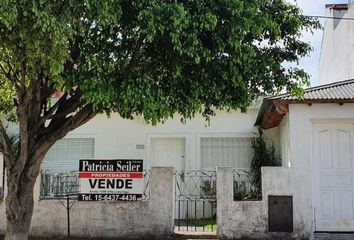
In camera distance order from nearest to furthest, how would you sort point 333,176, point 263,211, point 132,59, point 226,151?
point 132,59 → point 263,211 → point 333,176 → point 226,151

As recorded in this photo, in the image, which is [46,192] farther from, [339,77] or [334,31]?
[334,31]

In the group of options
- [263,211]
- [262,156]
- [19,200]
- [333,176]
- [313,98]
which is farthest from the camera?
[262,156]

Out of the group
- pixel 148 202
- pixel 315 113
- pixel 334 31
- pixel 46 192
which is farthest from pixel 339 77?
pixel 46 192

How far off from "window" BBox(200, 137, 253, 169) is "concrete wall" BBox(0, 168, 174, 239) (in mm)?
4025

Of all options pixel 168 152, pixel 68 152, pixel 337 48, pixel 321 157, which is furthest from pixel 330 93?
pixel 68 152

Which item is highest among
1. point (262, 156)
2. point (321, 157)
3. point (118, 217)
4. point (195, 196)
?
point (262, 156)

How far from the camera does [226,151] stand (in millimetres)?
14523

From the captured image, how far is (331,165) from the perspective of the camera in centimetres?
1050

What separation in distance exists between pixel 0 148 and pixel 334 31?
13458mm

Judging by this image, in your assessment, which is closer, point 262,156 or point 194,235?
point 194,235

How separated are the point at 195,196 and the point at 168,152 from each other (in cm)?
202

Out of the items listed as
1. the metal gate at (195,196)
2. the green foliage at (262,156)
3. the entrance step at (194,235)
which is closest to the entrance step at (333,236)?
the entrance step at (194,235)

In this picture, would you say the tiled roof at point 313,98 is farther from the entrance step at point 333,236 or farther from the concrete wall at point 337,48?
the concrete wall at point 337,48

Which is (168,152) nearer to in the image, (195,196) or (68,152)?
(195,196)
